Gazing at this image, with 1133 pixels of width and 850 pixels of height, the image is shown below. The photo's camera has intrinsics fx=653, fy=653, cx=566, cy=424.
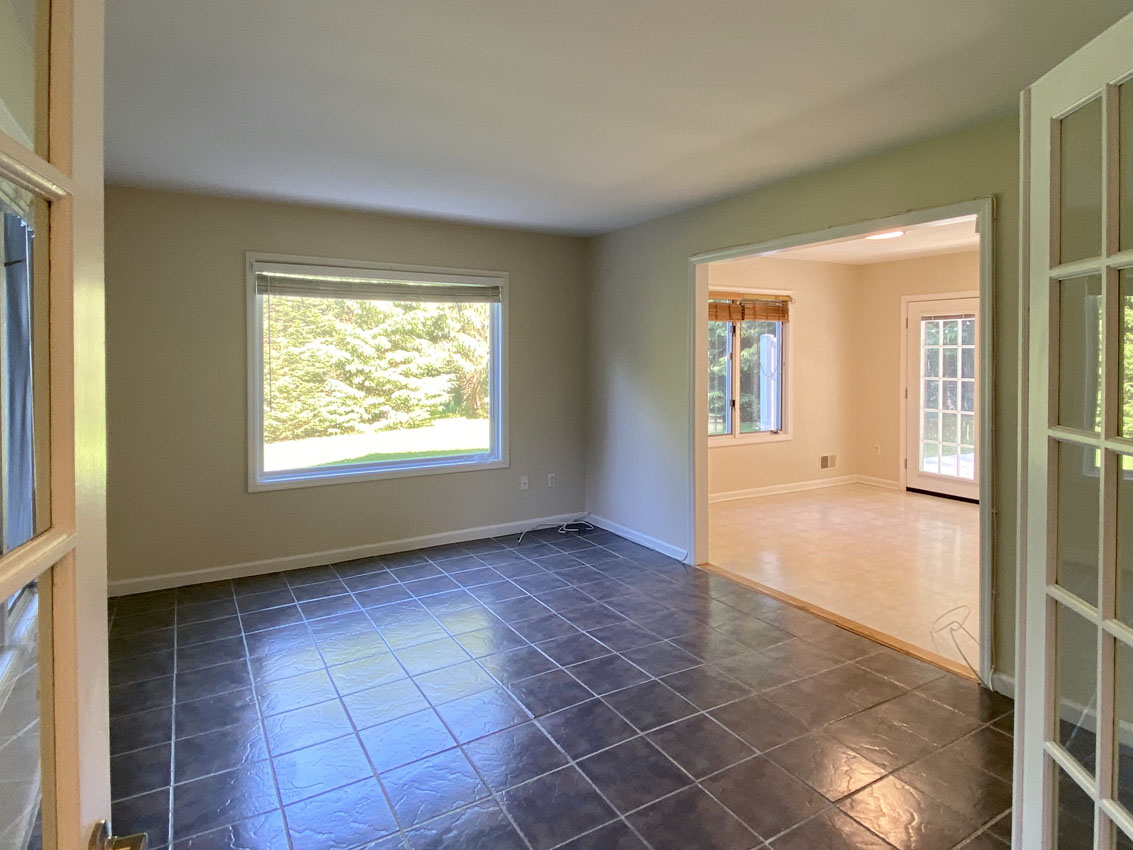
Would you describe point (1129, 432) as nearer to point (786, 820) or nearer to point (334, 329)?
point (786, 820)

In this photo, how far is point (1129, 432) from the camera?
3.59 feet

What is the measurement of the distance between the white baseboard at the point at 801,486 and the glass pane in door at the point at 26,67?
21.1 ft

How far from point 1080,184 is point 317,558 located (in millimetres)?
4509

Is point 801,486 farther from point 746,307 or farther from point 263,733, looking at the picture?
point 263,733

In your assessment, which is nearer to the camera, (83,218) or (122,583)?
(83,218)

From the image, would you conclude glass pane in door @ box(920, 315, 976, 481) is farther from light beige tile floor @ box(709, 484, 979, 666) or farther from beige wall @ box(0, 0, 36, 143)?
beige wall @ box(0, 0, 36, 143)

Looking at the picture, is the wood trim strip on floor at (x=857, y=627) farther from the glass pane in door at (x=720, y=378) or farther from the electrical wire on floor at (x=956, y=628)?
the glass pane in door at (x=720, y=378)

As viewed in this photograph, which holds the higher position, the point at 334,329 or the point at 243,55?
the point at 243,55

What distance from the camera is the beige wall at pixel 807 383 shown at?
267 inches

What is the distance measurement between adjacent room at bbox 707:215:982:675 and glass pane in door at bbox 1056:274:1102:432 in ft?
13.3

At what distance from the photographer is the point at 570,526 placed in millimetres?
5520

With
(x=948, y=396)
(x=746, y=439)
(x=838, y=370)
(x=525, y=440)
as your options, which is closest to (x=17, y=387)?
(x=525, y=440)

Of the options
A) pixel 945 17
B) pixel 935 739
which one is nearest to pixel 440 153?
pixel 945 17

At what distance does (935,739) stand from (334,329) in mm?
4139
